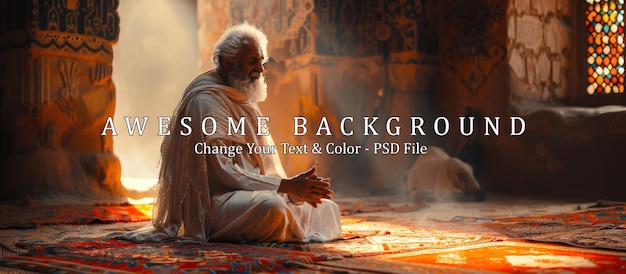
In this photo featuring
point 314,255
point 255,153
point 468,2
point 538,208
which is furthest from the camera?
point 468,2

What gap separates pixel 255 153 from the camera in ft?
14.2

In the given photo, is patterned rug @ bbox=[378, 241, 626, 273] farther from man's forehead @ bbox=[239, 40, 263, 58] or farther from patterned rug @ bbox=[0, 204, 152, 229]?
patterned rug @ bbox=[0, 204, 152, 229]

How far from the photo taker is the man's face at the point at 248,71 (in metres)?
4.31

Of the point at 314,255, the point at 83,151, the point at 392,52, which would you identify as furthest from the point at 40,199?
the point at 314,255

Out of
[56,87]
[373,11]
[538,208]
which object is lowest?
[538,208]

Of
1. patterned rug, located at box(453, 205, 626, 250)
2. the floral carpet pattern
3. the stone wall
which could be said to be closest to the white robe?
the floral carpet pattern

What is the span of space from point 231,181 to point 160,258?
2.60 ft

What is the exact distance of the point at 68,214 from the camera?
591 centimetres

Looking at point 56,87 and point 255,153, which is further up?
point 56,87

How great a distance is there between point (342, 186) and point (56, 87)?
299 centimetres

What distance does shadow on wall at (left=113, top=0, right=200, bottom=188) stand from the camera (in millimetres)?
12172

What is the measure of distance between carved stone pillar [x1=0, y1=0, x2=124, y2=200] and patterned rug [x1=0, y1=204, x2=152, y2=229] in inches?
27.3

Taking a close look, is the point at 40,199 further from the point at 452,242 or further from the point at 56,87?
the point at 452,242

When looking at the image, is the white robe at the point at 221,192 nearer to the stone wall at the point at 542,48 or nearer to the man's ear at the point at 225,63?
the man's ear at the point at 225,63
